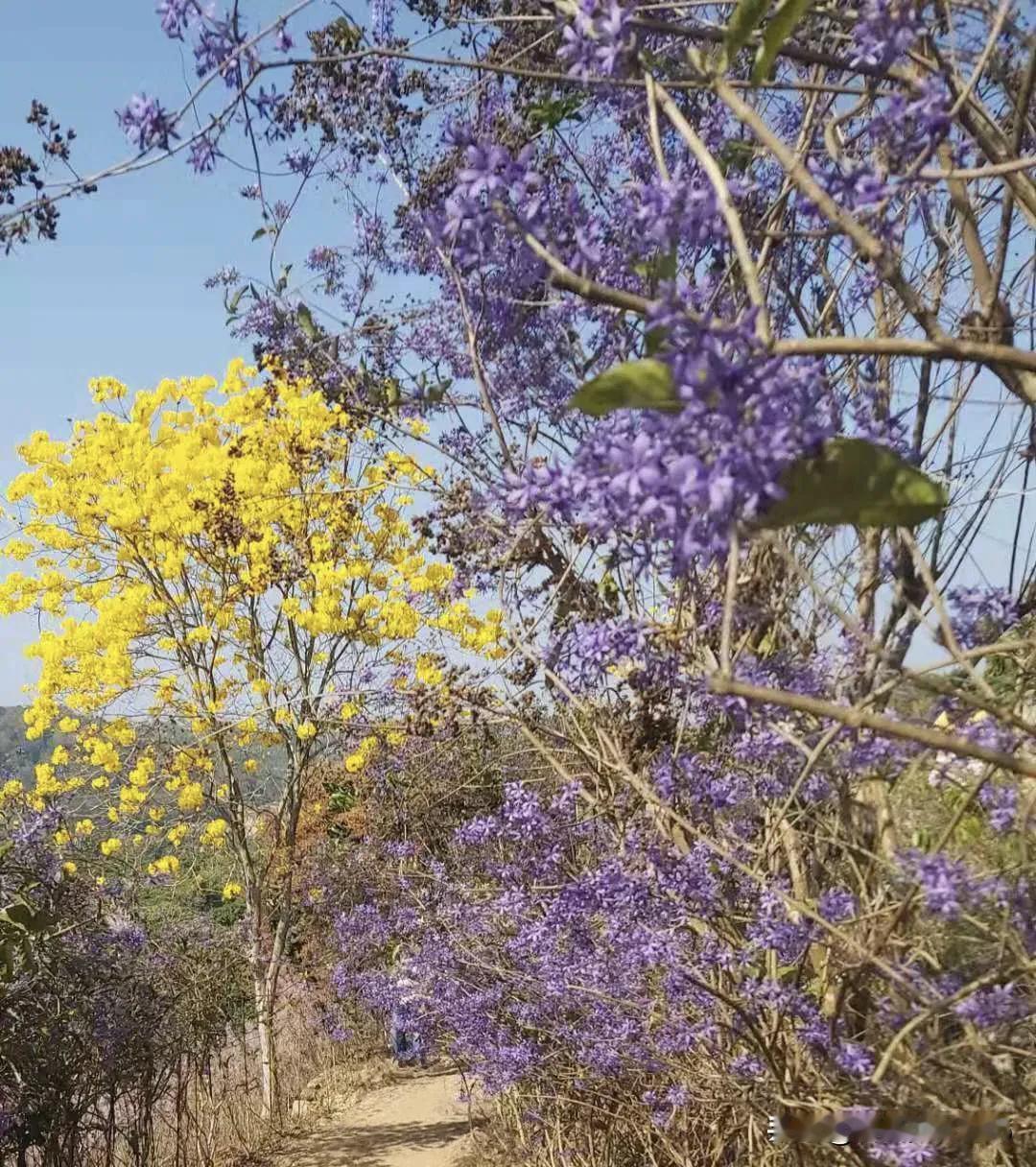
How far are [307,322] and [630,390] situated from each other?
2256 millimetres

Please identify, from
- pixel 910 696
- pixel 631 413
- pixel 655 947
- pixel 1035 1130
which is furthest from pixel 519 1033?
pixel 631 413

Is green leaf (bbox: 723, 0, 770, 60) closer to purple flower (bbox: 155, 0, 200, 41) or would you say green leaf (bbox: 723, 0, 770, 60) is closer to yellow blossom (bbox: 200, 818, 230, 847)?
purple flower (bbox: 155, 0, 200, 41)

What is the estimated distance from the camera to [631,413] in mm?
1298

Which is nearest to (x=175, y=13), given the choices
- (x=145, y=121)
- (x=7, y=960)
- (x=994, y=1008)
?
(x=145, y=121)

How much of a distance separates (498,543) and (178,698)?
22.0 feet

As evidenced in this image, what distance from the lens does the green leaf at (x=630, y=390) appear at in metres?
0.91

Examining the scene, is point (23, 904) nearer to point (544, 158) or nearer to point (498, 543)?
point (498, 543)

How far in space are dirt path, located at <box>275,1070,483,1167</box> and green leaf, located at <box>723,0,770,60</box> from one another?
7.15 meters

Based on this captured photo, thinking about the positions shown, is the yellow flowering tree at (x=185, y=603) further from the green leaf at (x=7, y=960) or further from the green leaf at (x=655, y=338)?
the green leaf at (x=655, y=338)

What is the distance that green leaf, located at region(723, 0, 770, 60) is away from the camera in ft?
3.71

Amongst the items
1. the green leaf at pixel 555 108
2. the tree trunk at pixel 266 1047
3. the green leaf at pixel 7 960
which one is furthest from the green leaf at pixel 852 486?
the tree trunk at pixel 266 1047

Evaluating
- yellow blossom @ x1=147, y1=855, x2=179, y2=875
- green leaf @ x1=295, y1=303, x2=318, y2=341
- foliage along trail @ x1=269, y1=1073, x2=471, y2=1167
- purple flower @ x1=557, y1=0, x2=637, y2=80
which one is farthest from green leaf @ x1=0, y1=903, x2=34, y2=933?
yellow blossom @ x1=147, y1=855, x2=179, y2=875

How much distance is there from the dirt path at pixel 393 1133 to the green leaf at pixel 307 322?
5.84 metres

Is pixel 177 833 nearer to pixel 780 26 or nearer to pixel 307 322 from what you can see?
pixel 307 322
